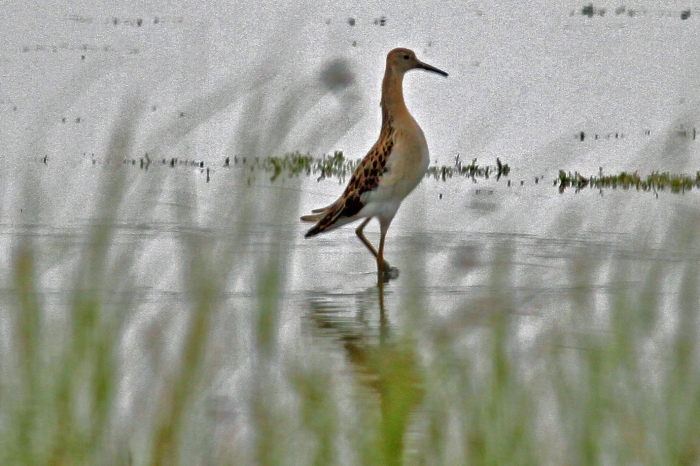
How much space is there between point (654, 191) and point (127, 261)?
340 inches

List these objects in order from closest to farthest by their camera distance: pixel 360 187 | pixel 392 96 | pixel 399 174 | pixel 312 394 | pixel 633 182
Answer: pixel 312 394 < pixel 399 174 < pixel 360 187 < pixel 392 96 < pixel 633 182

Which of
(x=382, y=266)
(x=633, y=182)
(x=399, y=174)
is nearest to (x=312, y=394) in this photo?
(x=399, y=174)

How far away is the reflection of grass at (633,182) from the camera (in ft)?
40.6

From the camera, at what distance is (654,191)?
12.4m

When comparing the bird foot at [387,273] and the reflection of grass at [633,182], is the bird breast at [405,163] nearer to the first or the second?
the bird foot at [387,273]

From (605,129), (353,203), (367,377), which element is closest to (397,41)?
(605,129)

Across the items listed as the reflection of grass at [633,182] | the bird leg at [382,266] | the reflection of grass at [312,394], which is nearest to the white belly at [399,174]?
the bird leg at [382,266]

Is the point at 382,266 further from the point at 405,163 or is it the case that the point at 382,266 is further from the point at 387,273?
the point at 405,163

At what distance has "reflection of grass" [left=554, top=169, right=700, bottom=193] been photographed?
12.4 metres

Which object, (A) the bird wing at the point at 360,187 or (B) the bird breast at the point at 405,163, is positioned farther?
(A) the bird wing at the point at 360,187

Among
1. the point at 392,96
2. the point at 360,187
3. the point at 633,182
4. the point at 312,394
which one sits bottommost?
the point at 312,394

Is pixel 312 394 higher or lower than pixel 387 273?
lower

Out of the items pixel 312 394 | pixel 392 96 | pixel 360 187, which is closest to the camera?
pixel 312 394

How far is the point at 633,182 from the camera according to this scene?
12.5 metres
